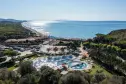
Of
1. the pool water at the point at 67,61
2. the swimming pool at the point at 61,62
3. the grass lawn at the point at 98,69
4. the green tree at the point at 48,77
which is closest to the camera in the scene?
the green tree at the point at 48,77

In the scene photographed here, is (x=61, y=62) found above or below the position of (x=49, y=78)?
below

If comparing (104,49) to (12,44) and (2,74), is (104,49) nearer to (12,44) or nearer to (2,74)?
(2,74)

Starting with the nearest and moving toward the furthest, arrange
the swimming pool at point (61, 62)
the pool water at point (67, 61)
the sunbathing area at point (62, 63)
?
the sunbathing area at point (62, 63), the swimming pool at point (61, 62), the pool water at point (67, 61)

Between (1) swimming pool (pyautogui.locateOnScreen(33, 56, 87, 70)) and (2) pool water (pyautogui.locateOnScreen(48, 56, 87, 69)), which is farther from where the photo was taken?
(2) pool water (pyautogui.locateOnScreen(48, 56, 87, 69))

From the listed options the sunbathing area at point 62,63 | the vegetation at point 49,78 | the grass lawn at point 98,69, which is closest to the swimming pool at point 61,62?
the sunbathing area at point 62,63

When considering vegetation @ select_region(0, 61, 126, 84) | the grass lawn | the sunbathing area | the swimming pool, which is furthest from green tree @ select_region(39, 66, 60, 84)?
the swimming pool

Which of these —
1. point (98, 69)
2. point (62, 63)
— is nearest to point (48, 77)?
point (98, 69)

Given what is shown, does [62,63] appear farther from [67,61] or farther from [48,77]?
[48,77]

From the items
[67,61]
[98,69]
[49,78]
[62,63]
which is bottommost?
[67,61]

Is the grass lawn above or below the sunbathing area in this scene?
above

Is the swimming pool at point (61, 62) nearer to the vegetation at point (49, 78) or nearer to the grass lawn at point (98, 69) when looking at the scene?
the grass lawn at point (98, 69)

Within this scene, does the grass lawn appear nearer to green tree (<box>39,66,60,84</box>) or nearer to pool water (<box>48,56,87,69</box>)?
pool water (<box>48,56,87,69</box>)
